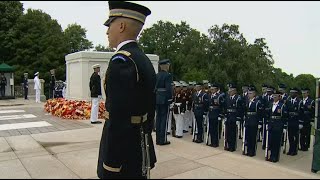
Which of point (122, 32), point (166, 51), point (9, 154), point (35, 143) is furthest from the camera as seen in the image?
point (166, 51)

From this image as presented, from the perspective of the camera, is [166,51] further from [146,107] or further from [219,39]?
[146,107]

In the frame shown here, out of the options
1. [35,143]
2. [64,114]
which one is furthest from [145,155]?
[64,114]

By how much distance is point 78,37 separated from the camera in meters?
48.0

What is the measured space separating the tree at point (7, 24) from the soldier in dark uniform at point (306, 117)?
2846 centimetres

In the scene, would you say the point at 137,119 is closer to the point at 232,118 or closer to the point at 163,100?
the point at 163,100

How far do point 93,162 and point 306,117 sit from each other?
5475 millimetres

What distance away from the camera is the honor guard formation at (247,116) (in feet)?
22.6

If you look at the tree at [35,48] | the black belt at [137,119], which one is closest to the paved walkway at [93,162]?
the black belt at [137,119]

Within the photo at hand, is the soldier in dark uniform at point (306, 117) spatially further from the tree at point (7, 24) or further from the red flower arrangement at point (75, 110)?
the tree at point (7, 24)

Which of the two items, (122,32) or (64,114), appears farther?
(64,114)

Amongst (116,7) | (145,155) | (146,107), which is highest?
(116,7)

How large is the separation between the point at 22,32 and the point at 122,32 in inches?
1250

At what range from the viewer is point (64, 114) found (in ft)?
36.4

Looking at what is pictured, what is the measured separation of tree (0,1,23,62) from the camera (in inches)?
1193
